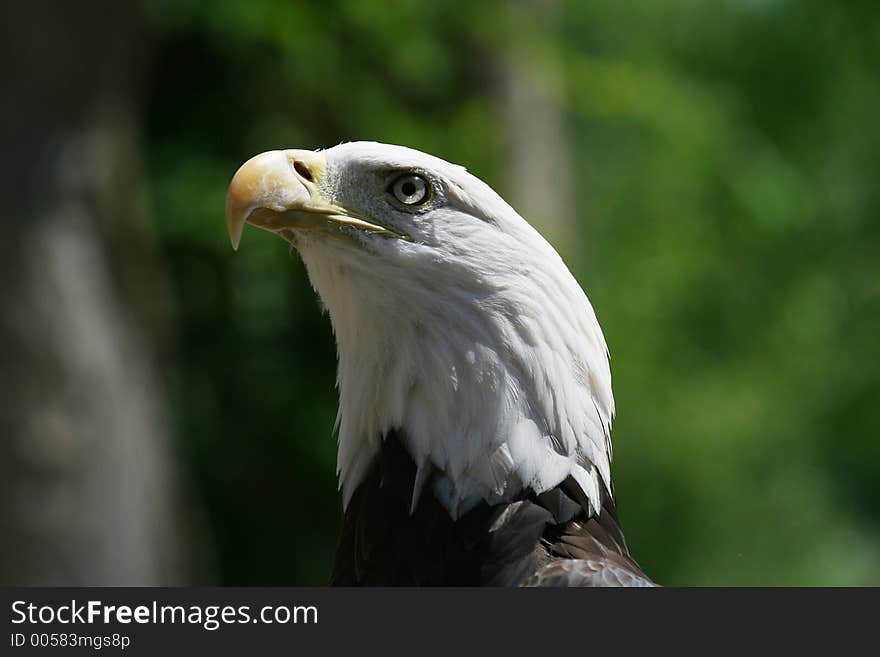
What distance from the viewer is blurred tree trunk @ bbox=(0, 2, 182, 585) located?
7.58 metres

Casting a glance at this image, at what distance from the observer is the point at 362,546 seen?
3516 mm

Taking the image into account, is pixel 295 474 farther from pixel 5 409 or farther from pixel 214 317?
pixel 5 409

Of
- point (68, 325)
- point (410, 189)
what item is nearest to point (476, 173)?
point (68, 325)

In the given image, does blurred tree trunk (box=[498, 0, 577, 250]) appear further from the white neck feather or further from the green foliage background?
the white neck feather

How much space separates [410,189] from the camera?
3.41m

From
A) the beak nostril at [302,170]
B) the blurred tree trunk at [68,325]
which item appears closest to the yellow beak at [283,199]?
the beak nostril at [302,170]

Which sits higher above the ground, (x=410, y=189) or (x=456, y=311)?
(x=410, y=189)

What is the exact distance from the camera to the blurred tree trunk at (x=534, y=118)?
30.9 feet

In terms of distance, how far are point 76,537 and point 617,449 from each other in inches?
198

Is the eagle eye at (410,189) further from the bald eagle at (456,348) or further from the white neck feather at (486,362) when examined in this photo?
the white neck feather at (486,362)

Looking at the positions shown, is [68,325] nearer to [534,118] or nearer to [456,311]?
[534,118]

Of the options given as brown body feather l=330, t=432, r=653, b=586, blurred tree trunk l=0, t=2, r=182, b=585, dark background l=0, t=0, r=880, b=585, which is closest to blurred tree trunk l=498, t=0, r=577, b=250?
dark background l=0, t=0, r=880, b=585

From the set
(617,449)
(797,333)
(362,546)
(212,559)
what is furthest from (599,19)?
(362,546)

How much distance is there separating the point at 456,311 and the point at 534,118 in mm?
7292
